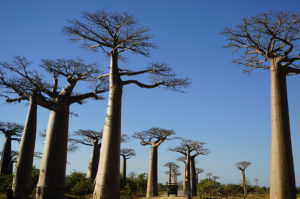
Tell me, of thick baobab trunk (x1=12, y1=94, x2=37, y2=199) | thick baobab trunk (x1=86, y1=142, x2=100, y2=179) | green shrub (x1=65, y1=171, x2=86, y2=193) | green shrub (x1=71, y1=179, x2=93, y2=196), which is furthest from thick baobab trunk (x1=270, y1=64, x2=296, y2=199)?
thick baobab trunk (x1=86, y1=142, x2=100, y2=179)

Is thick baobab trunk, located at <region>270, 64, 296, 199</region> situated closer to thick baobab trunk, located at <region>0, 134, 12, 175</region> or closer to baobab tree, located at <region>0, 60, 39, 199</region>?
baobab tree, located at <region>0, 60, 39, 199</region>

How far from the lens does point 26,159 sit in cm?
727

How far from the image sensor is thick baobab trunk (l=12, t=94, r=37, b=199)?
6.93m

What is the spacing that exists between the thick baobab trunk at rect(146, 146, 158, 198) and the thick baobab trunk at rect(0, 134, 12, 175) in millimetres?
8931

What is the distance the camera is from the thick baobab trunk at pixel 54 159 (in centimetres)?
786

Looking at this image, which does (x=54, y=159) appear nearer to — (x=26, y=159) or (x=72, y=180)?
(x=26, y=159)

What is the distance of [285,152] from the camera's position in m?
7.22

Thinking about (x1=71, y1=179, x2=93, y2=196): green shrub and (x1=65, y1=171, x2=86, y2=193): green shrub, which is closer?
(x1=71, y1=179, x2=93, y2=196): green shrub

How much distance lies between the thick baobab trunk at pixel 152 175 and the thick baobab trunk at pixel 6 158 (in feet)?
29.3

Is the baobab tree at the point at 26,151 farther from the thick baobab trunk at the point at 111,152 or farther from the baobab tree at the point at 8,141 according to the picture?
the baobab tree at the point at 8,141

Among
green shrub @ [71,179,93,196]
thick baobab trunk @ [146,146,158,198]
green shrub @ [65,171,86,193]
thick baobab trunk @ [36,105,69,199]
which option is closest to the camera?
thick baobab trunk @ [36,105,69,199]

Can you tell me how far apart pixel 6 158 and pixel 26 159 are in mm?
10824

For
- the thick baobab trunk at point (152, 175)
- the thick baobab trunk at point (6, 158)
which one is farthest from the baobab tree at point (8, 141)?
the thick baobab trunk at point (152, 175)

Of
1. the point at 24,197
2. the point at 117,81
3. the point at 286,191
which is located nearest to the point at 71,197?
the point at 24,197
